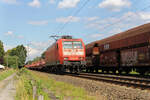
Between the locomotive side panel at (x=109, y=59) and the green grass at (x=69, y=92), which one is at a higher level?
the locomotive side panel at (x=109, y=59)

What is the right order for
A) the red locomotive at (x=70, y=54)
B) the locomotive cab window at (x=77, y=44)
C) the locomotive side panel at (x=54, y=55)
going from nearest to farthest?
the red locomotive at (x=70, y=54), the locomotive cab window at (x=77, y=44), the locomotive side panel at (x=54, y=55)

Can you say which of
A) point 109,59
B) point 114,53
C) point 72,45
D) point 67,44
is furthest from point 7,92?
point 109,59

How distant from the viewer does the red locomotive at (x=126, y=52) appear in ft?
52.6

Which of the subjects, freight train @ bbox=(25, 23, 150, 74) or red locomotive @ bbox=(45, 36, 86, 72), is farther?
red locomotive @ bbox=(45, 36, 86, 72)

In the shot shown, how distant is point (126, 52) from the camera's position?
18719 millimetres

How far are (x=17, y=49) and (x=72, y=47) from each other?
11638cm

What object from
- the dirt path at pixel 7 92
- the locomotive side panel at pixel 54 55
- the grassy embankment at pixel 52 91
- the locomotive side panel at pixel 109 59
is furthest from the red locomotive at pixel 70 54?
the grassy embankment at pixel 52 91

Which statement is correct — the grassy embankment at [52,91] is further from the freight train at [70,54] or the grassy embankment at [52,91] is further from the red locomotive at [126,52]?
the freight train at [70,54]

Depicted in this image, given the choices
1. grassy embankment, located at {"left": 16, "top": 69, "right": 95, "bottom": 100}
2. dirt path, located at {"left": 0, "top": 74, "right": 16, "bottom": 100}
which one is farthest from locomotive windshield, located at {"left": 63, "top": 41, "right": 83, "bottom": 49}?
grassy embankment, located at {"left": 16, "top": 69, "right": 95, "bottom": 100}

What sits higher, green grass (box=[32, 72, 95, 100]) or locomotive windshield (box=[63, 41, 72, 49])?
locomotive windshield (box=[63, 41, 72, 49])

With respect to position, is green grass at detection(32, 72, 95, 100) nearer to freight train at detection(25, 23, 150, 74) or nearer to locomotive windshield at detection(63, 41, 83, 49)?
freight train at detection(25, 23, 150, 74)

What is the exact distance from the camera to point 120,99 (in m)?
7.47

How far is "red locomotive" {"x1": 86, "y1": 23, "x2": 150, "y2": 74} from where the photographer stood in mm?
16031

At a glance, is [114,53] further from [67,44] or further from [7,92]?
[7,92]
